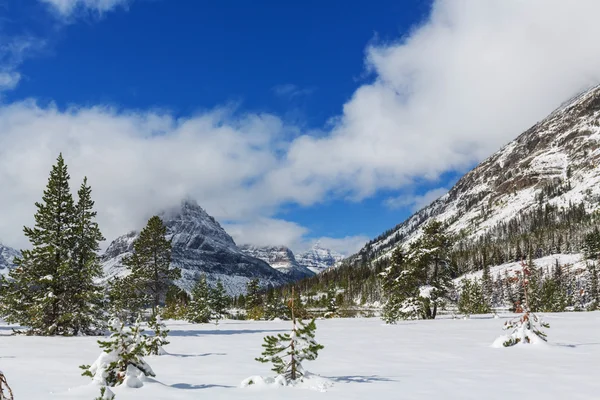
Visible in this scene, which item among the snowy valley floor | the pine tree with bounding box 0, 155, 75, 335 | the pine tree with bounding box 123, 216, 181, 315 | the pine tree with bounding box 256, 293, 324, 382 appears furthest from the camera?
the pine tree with bounding box 123, 216, 181, 315

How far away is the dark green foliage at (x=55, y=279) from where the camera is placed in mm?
23891

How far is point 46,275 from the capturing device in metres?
24.2

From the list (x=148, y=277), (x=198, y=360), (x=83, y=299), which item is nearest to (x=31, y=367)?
(x=198, y=360)

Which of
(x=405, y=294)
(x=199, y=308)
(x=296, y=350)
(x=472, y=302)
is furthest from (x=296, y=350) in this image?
(x=472, y=302)

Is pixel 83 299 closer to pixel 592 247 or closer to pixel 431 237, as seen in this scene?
pixel 431 237

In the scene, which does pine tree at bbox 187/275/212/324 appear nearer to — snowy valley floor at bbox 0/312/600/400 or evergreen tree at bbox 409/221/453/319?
evergreen tree at bbox 409/221/453/319

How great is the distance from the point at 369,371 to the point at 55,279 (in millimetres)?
20472

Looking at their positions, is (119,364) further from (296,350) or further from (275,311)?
(275,311)

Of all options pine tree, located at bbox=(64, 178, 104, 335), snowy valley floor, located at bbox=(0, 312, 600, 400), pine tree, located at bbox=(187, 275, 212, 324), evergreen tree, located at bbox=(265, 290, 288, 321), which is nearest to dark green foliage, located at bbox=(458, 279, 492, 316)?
evergreen tree, located at bbox=(265, 290, 288, 321)

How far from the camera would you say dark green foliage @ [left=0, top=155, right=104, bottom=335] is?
23.9 metres

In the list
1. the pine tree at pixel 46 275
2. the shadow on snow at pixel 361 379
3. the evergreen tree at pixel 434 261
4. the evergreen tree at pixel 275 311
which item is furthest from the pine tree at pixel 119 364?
the evergreen tree at pixel 275 311

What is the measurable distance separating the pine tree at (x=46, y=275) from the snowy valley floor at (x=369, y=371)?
736 centimetres

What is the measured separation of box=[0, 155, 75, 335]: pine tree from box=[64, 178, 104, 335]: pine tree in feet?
1.11

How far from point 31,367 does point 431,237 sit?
33.7 metres
